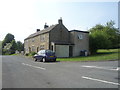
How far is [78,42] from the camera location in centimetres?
3544

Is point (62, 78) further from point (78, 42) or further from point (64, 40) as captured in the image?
point (64, 40)

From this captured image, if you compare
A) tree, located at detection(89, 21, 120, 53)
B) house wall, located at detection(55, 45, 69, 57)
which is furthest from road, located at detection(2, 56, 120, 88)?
tree, located at detection(89, 21, 120, 53)

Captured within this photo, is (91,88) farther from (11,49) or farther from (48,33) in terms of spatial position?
(11,49)

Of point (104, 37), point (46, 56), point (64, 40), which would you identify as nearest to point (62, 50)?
point (64, 40)

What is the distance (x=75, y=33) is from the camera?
35.1 m

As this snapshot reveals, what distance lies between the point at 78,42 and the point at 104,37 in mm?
7208

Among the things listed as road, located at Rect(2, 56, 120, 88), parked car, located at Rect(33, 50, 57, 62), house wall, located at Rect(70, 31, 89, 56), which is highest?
house wall, located at Rect(70, 31, 89, 56)

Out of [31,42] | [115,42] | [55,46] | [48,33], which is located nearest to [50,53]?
[55,46]

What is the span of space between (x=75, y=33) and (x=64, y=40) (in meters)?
3.26

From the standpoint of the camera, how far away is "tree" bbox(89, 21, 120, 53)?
120ft

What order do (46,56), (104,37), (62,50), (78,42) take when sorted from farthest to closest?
(104,37), (78,42), (62,50), (46,56)

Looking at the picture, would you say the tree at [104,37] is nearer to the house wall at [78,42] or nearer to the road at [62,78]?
the house wall at [78,42]

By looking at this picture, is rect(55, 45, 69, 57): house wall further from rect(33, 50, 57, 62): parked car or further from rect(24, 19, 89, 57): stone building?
rect(33, 50, 57, 62): parked car

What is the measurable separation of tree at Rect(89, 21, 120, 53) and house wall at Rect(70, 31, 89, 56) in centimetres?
158
